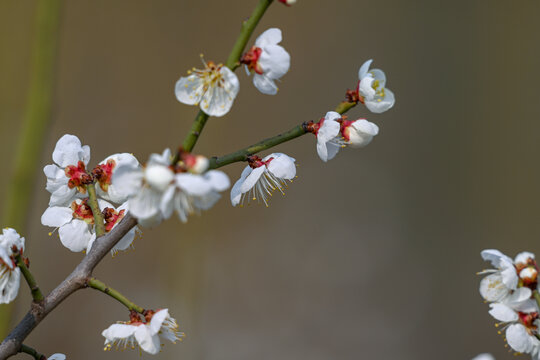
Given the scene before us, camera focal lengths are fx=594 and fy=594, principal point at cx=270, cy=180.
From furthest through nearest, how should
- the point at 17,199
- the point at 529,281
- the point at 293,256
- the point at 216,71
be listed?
the point at 293,256 < the point at 17,199 < the point at 529,281 < the point at 216,71

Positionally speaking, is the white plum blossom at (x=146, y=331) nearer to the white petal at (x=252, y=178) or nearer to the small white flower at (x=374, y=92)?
the white petal at (x=252, y=178)

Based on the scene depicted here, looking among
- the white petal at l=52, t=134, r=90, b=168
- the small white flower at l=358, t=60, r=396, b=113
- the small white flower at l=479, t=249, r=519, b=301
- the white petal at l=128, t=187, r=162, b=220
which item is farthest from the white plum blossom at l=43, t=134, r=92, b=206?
the small white flower at l=479, t=249, r=519, b=301

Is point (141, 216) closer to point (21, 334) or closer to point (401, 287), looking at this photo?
point (21, 334)

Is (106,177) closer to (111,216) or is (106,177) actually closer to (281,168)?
(111,216)

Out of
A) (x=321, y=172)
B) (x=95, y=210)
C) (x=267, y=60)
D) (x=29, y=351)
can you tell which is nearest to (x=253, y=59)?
(x=267, y=60)

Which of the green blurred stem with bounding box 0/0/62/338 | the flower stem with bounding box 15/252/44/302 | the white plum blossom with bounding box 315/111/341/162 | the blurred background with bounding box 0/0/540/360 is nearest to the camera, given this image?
the flower stem with bounding box 15/252/44/302

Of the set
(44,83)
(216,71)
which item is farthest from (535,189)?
(216,71)

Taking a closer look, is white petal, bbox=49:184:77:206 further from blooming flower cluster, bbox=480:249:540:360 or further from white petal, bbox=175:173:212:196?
blooming flower cluster, bbox=480:249:540:360
